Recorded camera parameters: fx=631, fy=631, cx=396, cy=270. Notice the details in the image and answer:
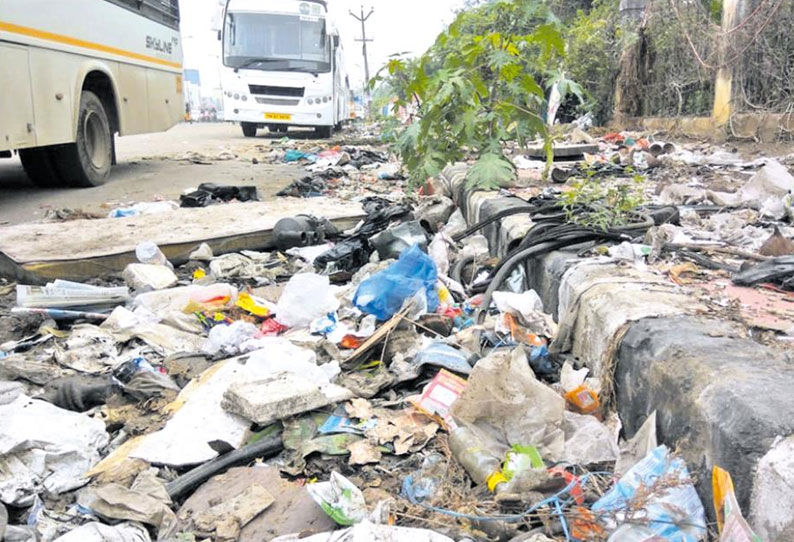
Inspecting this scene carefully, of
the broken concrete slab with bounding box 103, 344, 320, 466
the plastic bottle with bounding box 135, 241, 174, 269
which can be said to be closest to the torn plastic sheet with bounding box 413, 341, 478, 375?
the broken concrete slab with bounding box 103, 344, 320, 466

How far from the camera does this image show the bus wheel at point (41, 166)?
733 centimetres

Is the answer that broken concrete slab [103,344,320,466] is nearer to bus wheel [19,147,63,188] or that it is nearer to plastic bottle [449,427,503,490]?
plastic bottle [449,427,503,490]

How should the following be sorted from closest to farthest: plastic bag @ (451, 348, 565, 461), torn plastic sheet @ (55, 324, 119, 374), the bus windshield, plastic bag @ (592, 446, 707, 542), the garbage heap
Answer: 1. plastic bag @ (592, 446, 707, 542)
2. the garbage heap
3. plastic bag @ (451, 348, 565, 461)
4. torn plastic sheet @ (55, 324, 119, 374)
5. the bus windshield

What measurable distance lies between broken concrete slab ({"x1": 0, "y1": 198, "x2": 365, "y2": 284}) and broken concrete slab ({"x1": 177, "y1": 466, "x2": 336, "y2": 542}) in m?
2.63

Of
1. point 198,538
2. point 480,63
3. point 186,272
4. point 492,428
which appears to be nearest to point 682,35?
point 480,63

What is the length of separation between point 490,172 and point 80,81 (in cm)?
500

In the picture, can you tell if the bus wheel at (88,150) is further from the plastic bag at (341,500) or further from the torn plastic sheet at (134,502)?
the plastic bag at (341,500)

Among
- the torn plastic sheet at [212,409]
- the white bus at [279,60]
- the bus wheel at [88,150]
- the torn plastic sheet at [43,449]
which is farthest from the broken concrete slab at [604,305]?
the white bus at [279,60]

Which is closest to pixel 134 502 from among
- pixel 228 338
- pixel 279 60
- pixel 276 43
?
pixel 228 338

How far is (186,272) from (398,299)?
6.23 feet

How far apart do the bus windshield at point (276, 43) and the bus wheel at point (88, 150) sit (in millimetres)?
7055

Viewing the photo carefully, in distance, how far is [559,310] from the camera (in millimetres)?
2617

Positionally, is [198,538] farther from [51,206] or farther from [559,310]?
[51,206]

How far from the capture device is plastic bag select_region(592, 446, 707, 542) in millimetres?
1392
